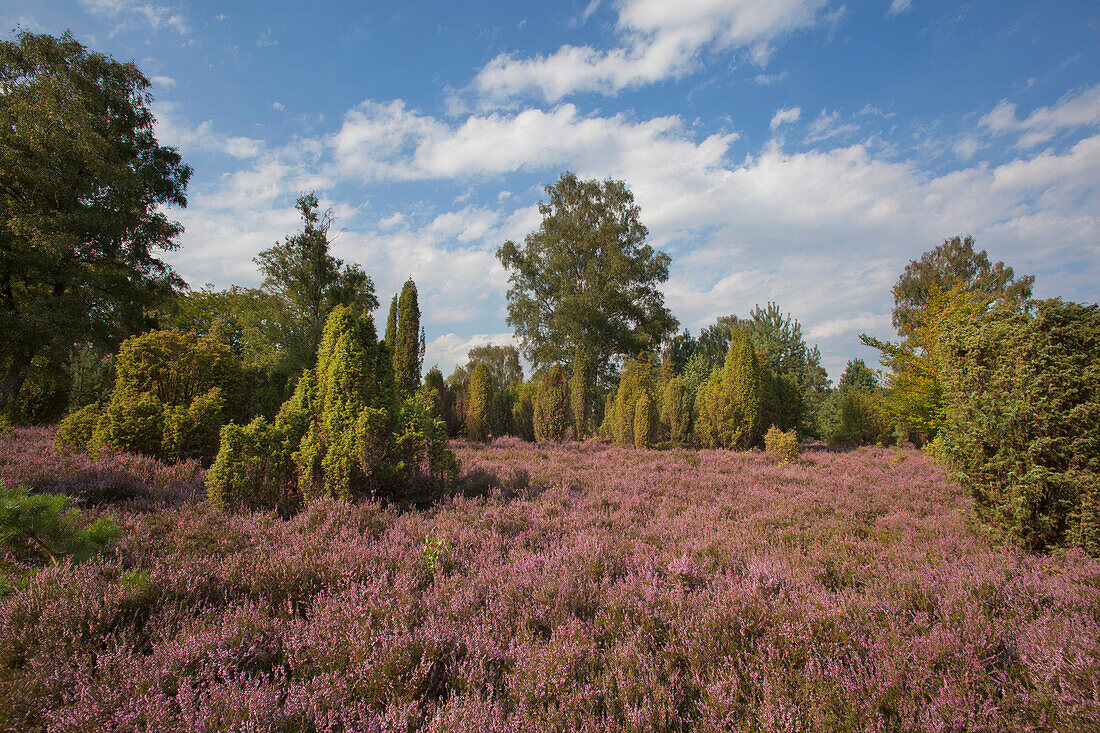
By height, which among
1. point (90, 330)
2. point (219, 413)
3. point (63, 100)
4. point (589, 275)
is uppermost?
point (63, 100)

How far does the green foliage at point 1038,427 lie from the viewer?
392 centimetres

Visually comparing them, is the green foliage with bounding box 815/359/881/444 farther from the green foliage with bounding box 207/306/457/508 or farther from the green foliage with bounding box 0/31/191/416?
the green foliage with bounding box 0/31/191/416

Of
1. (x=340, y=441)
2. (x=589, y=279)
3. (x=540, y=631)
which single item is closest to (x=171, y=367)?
(x=340, y=441)

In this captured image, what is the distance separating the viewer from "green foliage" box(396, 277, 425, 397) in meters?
17.4

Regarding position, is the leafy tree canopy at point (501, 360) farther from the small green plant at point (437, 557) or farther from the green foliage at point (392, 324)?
the small green plant at point (437, 557)

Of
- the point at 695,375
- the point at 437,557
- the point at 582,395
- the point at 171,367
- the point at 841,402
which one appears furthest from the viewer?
the point at 695,375

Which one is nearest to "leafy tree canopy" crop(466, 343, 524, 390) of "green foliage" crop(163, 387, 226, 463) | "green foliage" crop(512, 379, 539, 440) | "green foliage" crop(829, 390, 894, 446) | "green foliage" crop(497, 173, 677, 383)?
"green foliage" crop(497, 173, 677, 383)

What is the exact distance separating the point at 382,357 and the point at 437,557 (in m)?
3.84

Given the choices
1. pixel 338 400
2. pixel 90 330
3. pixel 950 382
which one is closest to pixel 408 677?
pixel 338 400

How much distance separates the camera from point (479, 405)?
709 inches

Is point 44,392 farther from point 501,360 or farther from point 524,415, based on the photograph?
point 501,360

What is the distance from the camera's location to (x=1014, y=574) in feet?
11.8

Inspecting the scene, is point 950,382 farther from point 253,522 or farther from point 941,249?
point 941,249

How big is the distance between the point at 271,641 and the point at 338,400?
388 centimetres
